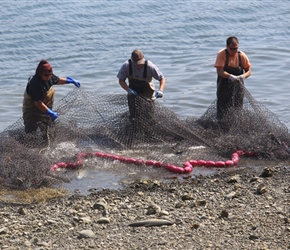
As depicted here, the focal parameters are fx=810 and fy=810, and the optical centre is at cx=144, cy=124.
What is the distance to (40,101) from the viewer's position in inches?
454

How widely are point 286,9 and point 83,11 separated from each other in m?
6.48

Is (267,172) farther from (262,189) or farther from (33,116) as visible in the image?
(33,116)

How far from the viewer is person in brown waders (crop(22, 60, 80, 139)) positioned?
37.6 feet

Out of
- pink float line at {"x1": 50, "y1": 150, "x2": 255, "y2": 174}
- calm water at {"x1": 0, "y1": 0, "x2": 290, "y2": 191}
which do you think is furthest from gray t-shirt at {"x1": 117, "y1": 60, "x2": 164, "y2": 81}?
calm water at {"x1": 0, "y1": 0, "x2": 290, "y2": 191}

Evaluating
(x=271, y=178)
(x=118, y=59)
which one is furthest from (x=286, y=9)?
(x=271, y=178)

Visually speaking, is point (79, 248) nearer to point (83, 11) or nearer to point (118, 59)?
point (118, 59)

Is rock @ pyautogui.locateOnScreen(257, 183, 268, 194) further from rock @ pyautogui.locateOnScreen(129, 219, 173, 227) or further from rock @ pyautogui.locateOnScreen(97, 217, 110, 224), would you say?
rock @ pyautogui.locateOnScreen(97, 217, 110, 224)

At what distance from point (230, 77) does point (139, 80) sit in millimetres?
1359

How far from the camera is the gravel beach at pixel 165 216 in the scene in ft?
26.7

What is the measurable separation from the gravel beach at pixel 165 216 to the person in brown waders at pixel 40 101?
5.96 feet

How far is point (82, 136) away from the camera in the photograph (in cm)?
1173

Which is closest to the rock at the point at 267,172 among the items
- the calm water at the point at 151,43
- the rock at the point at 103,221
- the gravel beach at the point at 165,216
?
the gravel beach at the point at 165,216

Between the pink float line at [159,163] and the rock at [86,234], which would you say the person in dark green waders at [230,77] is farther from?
the rock at [86,234]

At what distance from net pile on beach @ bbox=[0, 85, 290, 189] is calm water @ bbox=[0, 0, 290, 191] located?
7.56 feet
